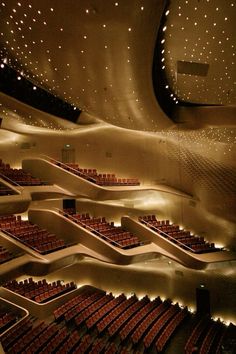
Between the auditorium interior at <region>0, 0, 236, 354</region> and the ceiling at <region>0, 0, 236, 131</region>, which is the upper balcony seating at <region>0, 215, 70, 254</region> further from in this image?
the ceiling at <region>0, 0, 236, 131</region>

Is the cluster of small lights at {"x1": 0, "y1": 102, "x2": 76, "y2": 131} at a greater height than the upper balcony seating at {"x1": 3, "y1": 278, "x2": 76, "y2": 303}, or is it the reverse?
the cluster of small lights at {"x1": 0, "y1": 102, "x2": 76, "y2": 131}

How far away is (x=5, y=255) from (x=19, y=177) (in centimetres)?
236

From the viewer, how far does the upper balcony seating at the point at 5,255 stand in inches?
248

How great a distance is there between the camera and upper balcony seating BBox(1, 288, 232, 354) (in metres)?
5.66

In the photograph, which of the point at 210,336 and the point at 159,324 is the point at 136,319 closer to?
the point at 159,324

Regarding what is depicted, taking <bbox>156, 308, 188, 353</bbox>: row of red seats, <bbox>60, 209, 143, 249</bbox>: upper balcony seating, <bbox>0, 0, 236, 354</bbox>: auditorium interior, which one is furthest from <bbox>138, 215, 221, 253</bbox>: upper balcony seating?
<bbox>156, 308, 188, 353</bbox>: row of red seats

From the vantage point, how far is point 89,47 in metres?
4.50

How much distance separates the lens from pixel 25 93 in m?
7.84

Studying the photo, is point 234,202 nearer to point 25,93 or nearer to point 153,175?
point 153,175

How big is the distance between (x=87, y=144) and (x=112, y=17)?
641cm

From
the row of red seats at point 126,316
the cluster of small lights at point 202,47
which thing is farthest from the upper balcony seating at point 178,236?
the cluster of small lights at point 202,47

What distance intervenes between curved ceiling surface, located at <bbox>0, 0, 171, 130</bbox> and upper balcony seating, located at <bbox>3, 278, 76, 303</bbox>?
4.01 metres

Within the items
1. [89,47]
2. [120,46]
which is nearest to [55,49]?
[89,47]

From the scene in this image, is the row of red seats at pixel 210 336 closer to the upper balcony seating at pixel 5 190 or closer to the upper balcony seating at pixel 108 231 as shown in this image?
the upper balcony seating at pixel 108 231
